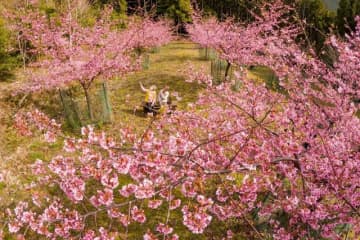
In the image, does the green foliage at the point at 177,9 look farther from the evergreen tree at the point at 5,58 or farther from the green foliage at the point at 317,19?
the evergreen tree at the point at 5,58

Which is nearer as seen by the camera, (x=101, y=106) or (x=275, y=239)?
(x=275, y=239)

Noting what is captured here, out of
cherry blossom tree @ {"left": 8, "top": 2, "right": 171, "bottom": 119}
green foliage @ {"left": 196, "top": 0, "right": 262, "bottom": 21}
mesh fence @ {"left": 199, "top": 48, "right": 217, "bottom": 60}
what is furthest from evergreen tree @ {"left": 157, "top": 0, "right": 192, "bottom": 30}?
cherry blossom tree @ {"left": 8, "top": 2, "right": 171, "bottom": 119}

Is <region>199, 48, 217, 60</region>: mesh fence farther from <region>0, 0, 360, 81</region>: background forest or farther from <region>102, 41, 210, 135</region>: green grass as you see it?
<region>0, 0, 360, 81</region>: background forest

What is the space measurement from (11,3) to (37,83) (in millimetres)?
8098

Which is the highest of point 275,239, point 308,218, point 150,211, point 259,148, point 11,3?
point 11,3

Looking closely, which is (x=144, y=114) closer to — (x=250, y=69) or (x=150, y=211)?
(x=150, y=211)

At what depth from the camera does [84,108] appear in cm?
984

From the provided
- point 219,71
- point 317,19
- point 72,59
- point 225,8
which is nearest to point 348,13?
point 317,19

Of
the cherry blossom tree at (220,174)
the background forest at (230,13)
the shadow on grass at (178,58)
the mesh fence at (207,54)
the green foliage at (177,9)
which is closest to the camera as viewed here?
the cherry blossom tree at (220,174)

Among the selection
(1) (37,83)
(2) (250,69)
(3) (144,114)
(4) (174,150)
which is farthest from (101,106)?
(2) (250,69)

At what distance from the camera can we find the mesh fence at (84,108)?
9.66m

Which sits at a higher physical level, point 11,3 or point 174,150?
point 11,3

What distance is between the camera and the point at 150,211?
681 cm

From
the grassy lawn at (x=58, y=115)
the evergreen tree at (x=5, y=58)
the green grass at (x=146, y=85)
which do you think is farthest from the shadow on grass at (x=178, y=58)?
the evergreen tree at (x=5, y=58)
